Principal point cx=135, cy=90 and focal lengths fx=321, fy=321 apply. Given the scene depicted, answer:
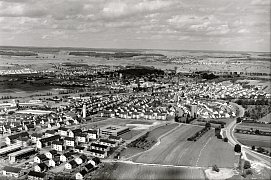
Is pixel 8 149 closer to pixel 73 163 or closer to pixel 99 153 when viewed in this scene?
pixel 73 163

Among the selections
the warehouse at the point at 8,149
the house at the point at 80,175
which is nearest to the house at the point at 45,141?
the warehouse at the point at 8,149

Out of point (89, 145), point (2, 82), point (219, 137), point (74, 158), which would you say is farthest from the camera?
point (2, 82)

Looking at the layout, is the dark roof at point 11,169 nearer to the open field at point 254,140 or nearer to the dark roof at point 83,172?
the dark roof at point 83,172

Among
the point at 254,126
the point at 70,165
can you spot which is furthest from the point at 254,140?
the point at 70,165

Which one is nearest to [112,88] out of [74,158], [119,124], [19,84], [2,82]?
[19,84]

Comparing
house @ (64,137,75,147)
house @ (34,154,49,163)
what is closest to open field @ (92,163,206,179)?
house @ (34,154,49,163)

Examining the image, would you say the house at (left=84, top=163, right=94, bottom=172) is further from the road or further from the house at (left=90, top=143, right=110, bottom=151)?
the road

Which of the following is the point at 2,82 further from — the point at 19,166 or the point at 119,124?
the point at 19,166
